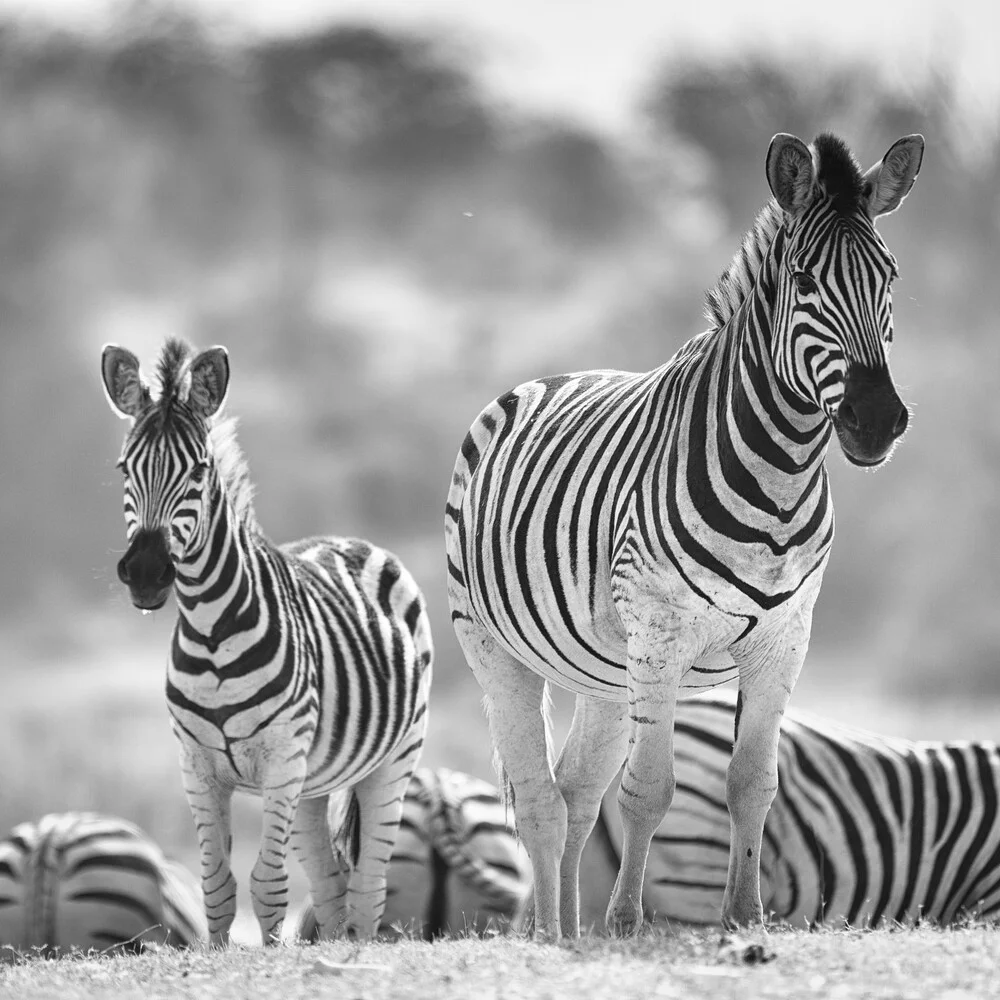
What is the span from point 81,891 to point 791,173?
6365 millimetres

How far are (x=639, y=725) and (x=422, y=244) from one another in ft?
138

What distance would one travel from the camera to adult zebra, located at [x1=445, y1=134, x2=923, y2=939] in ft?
16.8

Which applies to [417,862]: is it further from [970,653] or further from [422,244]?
[422,244]

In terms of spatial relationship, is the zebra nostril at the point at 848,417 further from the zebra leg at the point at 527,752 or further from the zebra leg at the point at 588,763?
the zebra leg at the point at 527,752

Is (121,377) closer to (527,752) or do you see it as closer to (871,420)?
(527,752)

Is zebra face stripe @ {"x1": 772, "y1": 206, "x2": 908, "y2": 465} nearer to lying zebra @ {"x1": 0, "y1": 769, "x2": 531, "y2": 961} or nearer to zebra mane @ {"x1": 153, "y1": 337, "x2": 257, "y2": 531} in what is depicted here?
zebra mane @ {"x1": 153, "y1": 337, "x2": 257, "y2": 531}

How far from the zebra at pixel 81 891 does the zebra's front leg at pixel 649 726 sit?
431 centimetres

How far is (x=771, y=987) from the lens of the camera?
413cm

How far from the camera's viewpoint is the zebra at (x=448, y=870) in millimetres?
9234

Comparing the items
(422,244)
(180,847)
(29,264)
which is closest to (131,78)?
(29,264)

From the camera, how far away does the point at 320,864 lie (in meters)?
8.56

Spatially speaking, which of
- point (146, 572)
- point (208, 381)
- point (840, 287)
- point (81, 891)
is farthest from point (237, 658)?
point (840, 287)

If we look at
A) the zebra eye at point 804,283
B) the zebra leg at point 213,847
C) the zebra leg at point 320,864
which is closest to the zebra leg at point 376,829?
the zebra leg at point 320,864

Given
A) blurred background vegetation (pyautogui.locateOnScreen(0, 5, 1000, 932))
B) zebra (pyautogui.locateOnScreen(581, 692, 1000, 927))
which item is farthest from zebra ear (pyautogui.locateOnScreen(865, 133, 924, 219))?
blurred background vegetation (pyautogui.locateOnScreen(0, 5, 1000, 932))
